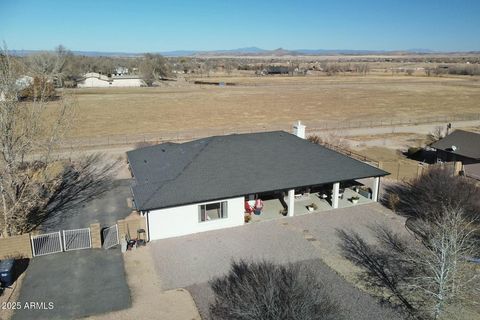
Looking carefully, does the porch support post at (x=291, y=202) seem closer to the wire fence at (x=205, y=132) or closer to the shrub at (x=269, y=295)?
the shrub at (x=269, y=295)

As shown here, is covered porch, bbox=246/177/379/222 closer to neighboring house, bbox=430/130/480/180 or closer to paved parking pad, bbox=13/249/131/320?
paved parking pad, bbox=13/249/131/320

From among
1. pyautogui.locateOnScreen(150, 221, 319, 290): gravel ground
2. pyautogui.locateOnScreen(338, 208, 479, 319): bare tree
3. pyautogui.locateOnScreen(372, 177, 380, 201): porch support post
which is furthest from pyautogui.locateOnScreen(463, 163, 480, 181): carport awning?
pyautogui.locateOnScreen(150, 221, 319, 290): gravel ground

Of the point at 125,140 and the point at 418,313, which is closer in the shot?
the point at 418,313

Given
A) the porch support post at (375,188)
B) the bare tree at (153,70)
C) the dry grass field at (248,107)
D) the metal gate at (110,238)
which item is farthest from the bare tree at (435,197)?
the bare tree at (153,70)

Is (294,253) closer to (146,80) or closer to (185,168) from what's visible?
(185,168)

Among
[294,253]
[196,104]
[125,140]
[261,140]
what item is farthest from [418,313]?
[196,104]

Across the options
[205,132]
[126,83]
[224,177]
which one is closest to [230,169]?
[224,177]

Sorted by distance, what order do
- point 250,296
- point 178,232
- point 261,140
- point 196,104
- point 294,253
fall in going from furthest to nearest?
1. point 196,104
2. point 261,140
3. point 178,232
4. point 294,253
5. point 250,296
